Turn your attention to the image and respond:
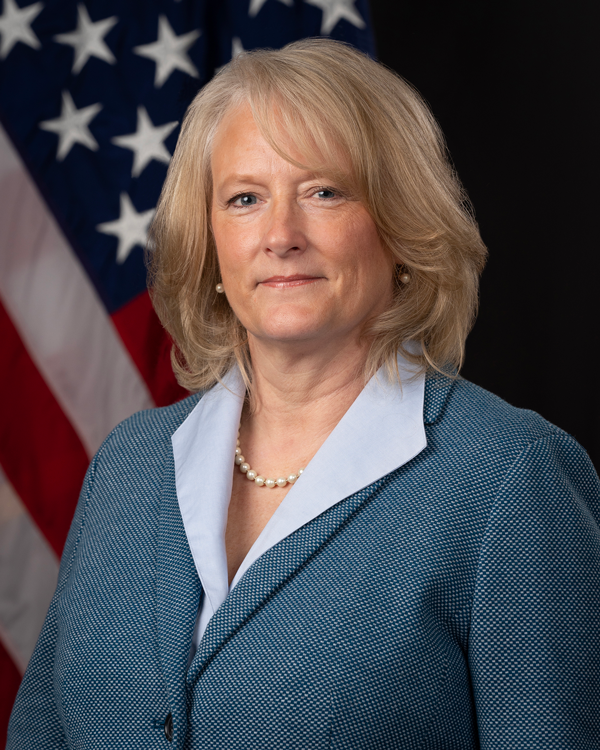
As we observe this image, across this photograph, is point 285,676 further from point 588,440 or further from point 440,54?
point 440,54

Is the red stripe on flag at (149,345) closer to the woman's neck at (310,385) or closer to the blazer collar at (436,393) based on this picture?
the woman's neck at (310,385)

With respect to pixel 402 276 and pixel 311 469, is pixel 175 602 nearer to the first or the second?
pixel 311 469

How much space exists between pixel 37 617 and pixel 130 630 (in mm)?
1375

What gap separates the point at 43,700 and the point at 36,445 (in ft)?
3.44

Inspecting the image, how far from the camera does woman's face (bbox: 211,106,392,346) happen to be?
146cm

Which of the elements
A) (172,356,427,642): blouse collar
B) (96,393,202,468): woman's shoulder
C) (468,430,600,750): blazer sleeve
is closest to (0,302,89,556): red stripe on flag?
(96,393,202,468): woman's shoulder

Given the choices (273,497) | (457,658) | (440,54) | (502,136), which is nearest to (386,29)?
(440,54)

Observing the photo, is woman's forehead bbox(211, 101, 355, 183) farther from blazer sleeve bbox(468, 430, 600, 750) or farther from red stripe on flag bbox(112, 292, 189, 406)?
red stripe on flag bbox(112, 292, 189, 406)

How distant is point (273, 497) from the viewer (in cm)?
161

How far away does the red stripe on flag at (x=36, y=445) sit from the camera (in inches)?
101

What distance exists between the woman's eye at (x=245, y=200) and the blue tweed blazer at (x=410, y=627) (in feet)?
1.72

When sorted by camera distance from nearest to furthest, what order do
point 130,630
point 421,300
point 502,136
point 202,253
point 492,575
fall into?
point 492,575 → point 130,630 → point 421,300 → point 202,253 → point 502,136

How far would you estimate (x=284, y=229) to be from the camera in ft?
4.71

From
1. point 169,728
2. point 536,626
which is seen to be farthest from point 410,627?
point 169,728
